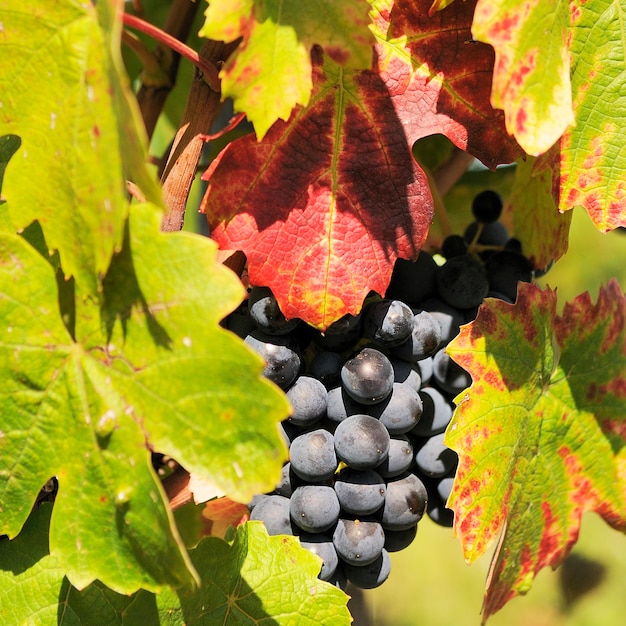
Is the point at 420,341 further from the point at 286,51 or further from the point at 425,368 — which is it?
the point at 286,51

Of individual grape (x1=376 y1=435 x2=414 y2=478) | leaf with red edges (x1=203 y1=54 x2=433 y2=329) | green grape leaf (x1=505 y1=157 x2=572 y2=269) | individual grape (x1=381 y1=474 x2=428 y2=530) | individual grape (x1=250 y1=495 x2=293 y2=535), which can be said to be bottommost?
individual grape (x1=250 y1=495 x2=293 y2=535)

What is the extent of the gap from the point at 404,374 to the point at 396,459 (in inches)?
3.9

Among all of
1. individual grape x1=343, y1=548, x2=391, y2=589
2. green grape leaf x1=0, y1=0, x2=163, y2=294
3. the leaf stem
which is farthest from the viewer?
individual grape x1=343, y1=548, x2=391, y2=589

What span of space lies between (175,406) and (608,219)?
502mm

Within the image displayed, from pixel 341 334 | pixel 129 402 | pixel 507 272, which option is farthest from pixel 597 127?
pixel 129 402

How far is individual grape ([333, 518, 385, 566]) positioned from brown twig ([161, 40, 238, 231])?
0.39 meters

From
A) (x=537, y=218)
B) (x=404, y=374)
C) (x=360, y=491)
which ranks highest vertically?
Answer: (x=537, y=218)

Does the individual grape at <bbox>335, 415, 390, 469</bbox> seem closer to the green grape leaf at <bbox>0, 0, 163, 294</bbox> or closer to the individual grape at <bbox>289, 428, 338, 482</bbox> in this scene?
the individual grape at <bbox>289, 428, 338, 482</bbox>

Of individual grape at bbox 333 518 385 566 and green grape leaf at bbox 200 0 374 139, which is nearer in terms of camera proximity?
green grape leaf at bbox 200 0 374 139

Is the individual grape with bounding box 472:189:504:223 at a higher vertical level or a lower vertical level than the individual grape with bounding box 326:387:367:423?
higher

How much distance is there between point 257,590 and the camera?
780mm

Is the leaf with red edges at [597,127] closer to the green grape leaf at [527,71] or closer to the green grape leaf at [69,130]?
the green grape leaf at [527,71]

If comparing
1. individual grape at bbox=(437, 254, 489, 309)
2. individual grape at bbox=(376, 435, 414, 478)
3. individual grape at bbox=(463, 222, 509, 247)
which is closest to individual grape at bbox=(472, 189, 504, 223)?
individual grape at bbox=(463, 222, 509, 247)

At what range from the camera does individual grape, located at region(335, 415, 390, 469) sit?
0.77 meters
